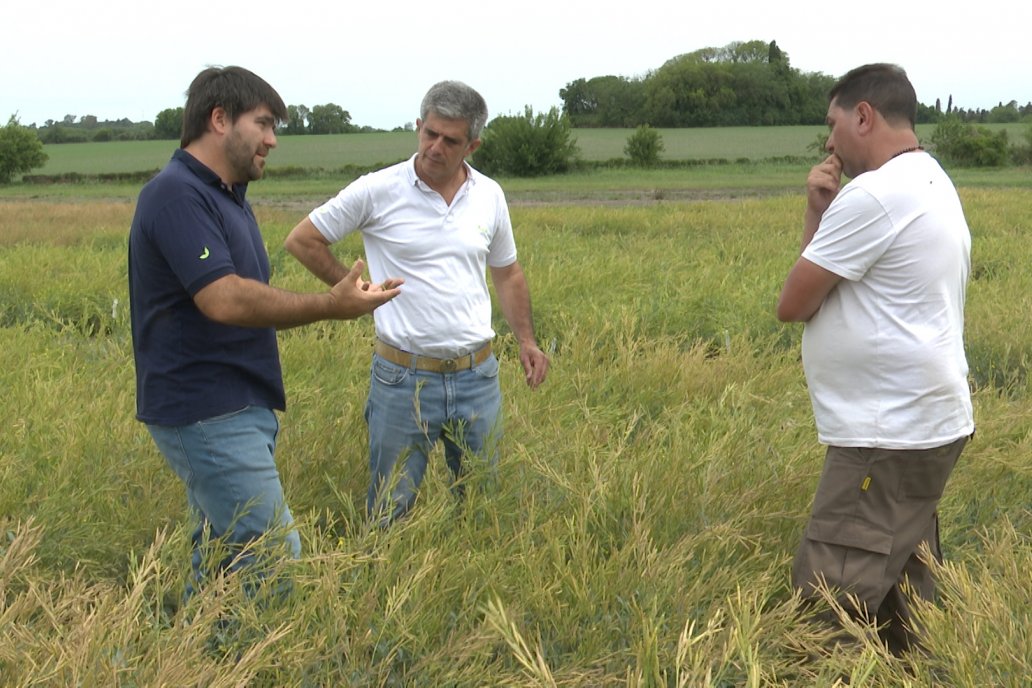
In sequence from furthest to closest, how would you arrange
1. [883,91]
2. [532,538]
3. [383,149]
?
[383,149] → [532,538] → [883,91]

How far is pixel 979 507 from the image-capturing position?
3.63 metres

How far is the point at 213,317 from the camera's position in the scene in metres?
2.61

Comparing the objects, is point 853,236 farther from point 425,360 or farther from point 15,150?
point 15,150

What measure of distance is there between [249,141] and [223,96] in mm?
136

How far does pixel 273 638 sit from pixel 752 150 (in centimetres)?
5279

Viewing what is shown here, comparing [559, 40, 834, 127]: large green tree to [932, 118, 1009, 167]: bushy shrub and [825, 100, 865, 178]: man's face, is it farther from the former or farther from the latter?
Answer: [825, 100, 865, 178]: man's face

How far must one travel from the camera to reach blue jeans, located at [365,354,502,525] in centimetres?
339

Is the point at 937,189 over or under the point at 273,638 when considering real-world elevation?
over

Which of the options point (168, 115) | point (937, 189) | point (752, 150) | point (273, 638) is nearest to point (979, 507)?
point (937, 189)

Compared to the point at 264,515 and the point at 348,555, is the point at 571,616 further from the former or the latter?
the point at 264,515

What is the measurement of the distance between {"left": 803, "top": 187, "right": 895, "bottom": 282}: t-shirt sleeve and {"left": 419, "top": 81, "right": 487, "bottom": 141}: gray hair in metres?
1.25

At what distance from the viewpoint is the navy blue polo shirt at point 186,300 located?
2.62m

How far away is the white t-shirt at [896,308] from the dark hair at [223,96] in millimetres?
1569

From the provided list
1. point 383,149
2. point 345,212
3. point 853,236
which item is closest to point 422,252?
point 345,212
